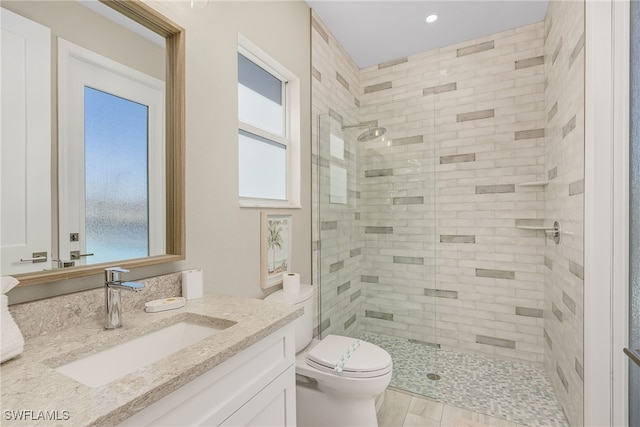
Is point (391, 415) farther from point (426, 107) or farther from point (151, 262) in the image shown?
point (426, 107)

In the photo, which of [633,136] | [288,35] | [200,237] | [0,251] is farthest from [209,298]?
[633,136]

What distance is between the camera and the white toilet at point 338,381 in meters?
1.53

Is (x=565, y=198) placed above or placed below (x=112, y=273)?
above

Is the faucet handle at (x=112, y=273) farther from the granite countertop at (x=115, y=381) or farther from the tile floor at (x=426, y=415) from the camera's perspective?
the tile floor at (x=426, y=415)

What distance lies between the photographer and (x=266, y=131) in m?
1.96

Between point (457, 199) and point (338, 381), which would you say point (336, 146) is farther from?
point (338, 381)

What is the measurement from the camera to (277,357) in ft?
3.53

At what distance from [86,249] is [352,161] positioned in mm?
1819

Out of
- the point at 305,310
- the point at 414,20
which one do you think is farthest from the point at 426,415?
the point at 414,20

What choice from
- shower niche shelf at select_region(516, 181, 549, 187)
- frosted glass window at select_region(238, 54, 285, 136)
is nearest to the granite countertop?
frosted glass window at select_region(238, 54, 285, 136)

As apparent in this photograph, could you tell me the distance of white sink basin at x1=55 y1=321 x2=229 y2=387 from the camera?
2.66 feet

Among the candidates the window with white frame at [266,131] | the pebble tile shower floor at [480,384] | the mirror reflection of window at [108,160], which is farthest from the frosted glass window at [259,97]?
the pebble tile shower floor at [480,384]

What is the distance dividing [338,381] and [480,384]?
1326 millimetres

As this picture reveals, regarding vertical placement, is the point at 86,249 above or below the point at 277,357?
above
